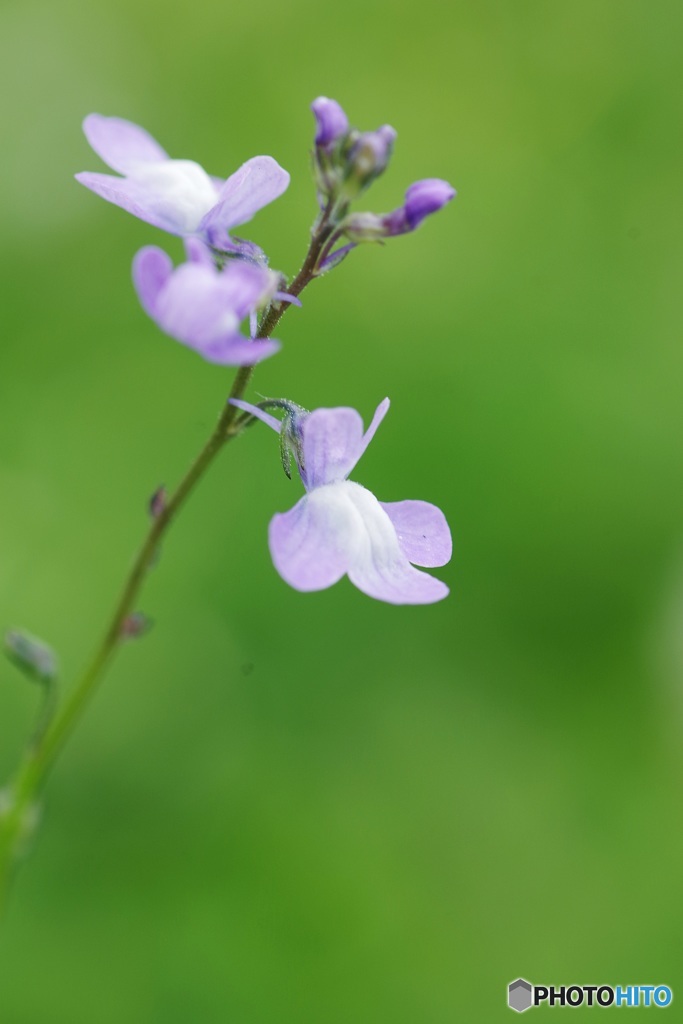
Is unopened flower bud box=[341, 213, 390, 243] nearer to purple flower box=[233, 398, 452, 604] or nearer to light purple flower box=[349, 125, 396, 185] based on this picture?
light purple flower box=[349, 125, 396, 185]

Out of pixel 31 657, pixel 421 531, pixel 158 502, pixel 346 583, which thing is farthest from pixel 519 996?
pixel 158 502

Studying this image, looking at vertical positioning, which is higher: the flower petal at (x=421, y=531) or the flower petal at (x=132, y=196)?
the flower petal at (x=132, y=196)

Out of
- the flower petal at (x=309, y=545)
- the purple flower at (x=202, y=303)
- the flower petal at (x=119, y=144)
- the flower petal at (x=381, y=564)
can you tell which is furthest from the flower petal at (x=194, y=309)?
the flower petal at (x=119, y=144)

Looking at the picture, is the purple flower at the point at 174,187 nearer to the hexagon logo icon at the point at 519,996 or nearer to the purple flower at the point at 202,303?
the purple flower at the point at 202,303

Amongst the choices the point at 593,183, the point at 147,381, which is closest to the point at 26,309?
the point at 147,381

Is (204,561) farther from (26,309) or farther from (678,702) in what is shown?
(678,702)

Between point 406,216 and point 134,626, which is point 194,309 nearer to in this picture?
point 406,216

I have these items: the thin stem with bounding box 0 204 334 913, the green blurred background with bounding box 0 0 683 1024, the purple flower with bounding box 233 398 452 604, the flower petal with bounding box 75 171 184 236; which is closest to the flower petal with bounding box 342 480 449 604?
the purple flower with bounding box 233 398 452 604
